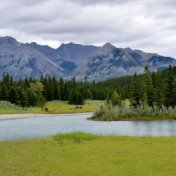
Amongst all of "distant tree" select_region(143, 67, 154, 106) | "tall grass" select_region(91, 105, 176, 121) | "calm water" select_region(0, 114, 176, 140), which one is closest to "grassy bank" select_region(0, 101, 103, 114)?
"tall grass" select_region(91, 105, 176, 121)

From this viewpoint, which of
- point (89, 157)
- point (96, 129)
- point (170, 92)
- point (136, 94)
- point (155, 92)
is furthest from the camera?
point (136, 94)

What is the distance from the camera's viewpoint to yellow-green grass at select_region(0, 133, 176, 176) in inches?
1093

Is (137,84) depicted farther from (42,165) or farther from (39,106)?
(42,165)

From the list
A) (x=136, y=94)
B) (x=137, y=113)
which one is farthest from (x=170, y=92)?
(x=137, y=113)

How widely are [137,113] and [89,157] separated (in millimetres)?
87393

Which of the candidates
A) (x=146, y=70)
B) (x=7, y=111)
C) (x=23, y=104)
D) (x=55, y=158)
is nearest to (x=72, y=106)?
(x=23, y=104)

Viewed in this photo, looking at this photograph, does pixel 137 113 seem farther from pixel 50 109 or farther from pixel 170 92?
pixel 50 109

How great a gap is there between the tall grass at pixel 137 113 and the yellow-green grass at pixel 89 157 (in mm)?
71668

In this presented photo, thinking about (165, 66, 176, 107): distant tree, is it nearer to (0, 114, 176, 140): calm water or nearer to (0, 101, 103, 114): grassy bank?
(0, 114, 176, 140): calm water

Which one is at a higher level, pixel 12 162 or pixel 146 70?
pixel 146 70

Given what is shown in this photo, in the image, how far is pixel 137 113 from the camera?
120 meters

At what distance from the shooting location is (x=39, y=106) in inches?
7298

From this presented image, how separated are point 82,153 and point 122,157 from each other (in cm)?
392

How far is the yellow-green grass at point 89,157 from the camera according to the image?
91.1 feet
